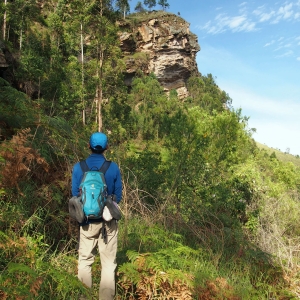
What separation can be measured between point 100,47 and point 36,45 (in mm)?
13747

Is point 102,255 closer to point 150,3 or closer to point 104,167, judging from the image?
point 104,167

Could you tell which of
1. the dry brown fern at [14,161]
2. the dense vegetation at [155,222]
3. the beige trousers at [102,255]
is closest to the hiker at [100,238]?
the beige trousers at [102,255]

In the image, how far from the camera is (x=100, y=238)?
2.88 meters

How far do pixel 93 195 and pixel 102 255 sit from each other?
69 centimetres

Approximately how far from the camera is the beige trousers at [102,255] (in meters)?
2.79

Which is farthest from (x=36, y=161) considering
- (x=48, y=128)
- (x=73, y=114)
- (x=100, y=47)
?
(x=73, y=114)

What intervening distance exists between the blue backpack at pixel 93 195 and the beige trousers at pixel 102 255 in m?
0.22

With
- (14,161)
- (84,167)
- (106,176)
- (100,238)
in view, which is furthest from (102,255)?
(14,161)

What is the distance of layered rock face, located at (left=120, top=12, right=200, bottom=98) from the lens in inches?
2266

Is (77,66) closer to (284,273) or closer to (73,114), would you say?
(73,114)

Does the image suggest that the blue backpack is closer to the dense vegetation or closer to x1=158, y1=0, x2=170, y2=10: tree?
the dense vegetation

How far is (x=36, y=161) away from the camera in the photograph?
398cm

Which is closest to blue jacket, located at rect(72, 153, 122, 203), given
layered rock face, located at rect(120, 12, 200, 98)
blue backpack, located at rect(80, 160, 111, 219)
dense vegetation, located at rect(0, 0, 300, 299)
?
blue backpack, located at rect(80, 160, 111, 219)

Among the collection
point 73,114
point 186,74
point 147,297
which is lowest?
point 147,297
